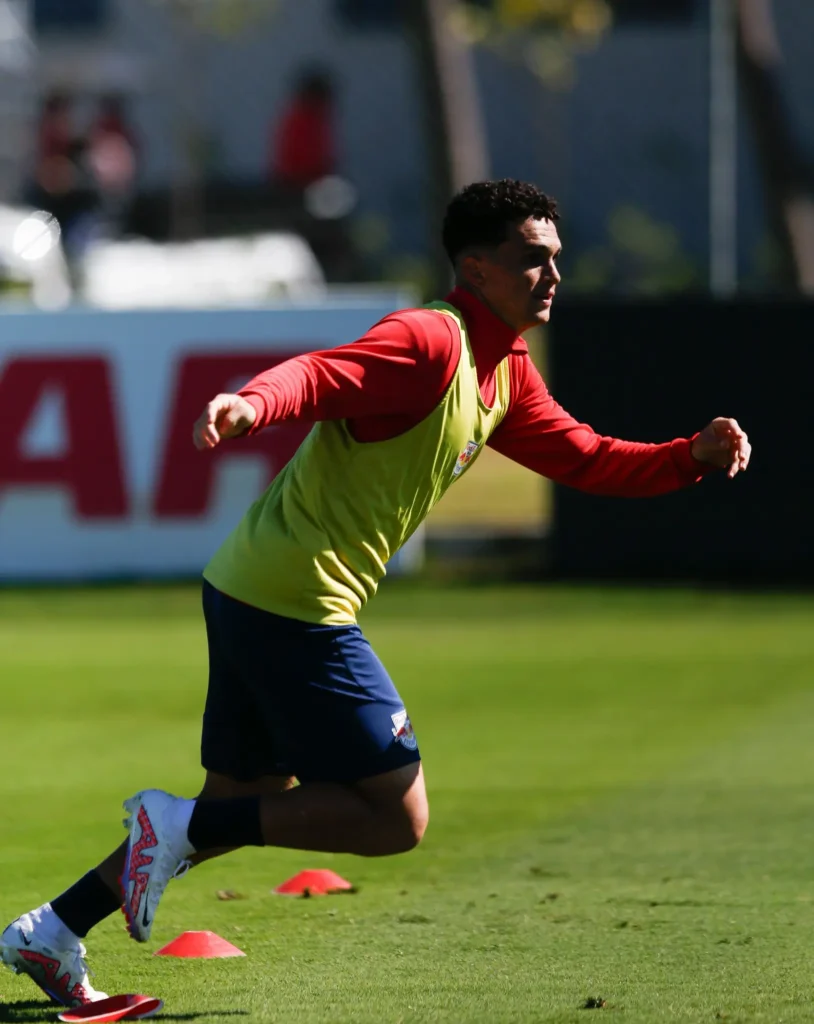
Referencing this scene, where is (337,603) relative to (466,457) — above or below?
below

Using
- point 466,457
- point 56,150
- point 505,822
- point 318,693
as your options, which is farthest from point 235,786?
point 56,150

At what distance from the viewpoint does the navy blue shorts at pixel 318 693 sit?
16.8ft

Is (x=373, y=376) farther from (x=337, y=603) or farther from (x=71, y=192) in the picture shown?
(x=71, y=192)

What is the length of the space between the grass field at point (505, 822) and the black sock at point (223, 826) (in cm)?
42

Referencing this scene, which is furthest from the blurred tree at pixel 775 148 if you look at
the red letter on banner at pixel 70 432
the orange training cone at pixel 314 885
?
the orange training cone at pixel 314 885

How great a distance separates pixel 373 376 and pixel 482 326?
1.64 feet

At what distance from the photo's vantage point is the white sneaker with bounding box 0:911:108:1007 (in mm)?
5195

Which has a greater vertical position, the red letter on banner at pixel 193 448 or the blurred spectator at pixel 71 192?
the blurred spectator at pixel 71 192

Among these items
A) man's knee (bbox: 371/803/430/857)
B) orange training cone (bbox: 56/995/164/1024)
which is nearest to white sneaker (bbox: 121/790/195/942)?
orange training cone (bbox: 56/995/164/1024)

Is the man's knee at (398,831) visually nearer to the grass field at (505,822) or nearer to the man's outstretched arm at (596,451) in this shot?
the grass field at (505,822)

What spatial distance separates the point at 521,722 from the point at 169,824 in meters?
5.55

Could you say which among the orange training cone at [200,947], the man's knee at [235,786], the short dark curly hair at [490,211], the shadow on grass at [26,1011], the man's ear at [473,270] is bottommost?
the orange training cone at [200,947]

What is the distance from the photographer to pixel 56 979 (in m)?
5.20

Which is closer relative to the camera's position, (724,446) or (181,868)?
(181,868)
